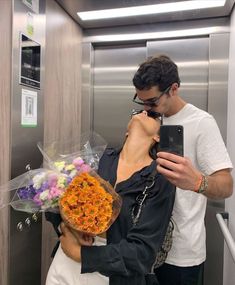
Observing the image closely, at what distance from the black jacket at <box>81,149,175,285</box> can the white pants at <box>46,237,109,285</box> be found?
0.14ft

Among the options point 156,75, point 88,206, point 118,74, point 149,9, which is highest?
point 149,9

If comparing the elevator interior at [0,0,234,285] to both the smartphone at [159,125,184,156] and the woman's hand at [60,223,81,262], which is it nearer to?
the woman's hand at [60,223,81,262]

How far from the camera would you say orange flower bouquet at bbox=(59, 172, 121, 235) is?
2.79 ft

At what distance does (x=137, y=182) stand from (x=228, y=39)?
62.2 inches

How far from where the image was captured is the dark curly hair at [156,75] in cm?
132

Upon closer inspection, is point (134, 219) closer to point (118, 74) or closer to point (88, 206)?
point (88, 206)

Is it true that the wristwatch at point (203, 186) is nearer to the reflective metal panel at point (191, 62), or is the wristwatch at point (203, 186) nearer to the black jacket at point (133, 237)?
the black jacket at point (133, 237)

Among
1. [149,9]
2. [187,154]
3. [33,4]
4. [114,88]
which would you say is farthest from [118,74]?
[187,154]

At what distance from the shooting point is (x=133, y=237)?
0.88 m

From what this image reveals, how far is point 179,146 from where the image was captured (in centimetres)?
91

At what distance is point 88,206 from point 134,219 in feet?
0.60

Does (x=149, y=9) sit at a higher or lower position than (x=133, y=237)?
higher

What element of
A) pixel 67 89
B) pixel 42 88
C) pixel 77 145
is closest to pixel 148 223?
pixel 77 145

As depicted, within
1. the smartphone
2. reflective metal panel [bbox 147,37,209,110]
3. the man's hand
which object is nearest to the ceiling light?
reflective metal panel [bbox 147,37,209,110]
